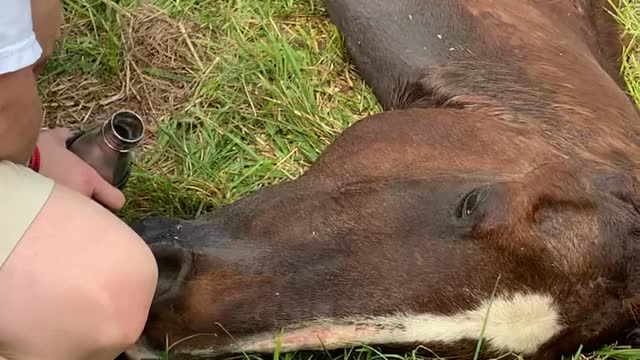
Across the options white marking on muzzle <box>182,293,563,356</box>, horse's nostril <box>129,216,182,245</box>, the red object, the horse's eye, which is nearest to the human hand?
the red object

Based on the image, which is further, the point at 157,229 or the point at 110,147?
the point at 110,147

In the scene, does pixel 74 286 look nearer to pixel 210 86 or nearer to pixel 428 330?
pixel 428 330

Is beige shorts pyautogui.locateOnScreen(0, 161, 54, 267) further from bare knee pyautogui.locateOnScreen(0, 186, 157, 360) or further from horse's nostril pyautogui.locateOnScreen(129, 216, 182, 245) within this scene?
horse's nostril pyautogui.locateOnScreen(129, 216, 182, 245)

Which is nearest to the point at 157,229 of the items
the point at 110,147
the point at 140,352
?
the point at 140,352

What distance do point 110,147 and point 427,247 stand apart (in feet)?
2.66

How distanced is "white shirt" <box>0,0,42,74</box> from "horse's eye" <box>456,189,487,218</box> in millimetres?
845

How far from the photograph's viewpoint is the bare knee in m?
1.98

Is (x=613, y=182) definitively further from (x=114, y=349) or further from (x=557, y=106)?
(x=114, y=349)

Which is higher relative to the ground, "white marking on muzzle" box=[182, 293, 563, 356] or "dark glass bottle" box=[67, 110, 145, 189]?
"white marking on muzzle" box=[182, 293, 563, 356]

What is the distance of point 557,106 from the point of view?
8.87 ft

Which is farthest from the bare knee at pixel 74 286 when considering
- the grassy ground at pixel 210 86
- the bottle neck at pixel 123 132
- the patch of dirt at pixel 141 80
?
the patch of dirt at pixel 141 80

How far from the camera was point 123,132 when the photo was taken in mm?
2660

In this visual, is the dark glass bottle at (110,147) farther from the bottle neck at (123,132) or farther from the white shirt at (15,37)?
the white shirt at (15,37)

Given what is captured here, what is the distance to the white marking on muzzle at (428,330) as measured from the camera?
2.16m
